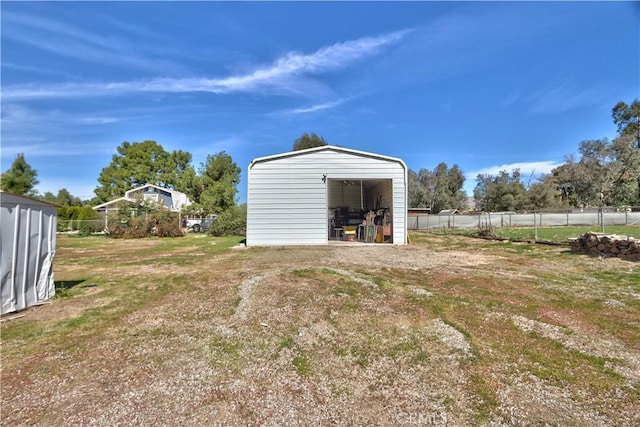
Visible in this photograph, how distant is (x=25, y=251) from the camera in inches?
172

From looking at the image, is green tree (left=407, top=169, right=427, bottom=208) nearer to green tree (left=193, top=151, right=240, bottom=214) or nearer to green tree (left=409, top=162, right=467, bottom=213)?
green tree (left=409, top=162, right=467, bottom=213)

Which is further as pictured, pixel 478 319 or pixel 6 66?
pixel 6 66

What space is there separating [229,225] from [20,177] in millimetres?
26391

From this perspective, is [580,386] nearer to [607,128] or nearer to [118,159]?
[118,159]

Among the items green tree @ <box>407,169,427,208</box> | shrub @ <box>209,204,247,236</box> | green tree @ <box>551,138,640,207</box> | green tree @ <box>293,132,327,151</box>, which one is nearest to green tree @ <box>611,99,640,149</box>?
green tree @ <box>551,138,640,207</box>

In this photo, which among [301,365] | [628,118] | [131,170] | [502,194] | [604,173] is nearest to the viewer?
[301,365]

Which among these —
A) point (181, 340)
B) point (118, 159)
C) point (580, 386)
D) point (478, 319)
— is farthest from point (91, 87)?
point (118, 159)

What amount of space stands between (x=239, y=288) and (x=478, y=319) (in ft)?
12.4

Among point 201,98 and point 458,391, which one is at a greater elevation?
point 201,98

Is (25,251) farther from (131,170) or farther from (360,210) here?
(131,170)

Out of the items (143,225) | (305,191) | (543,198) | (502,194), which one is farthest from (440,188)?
(143,225)

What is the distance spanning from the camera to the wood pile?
772 cm

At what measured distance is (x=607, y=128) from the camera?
34.8 m

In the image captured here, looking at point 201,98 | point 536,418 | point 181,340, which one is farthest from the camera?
point 201,98
